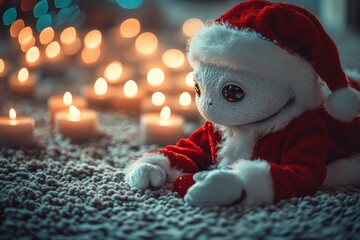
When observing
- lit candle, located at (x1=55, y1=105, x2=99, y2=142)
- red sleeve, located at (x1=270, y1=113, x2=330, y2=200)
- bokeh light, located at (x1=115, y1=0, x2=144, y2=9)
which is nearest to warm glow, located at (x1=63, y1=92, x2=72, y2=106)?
lit candle, located at (x1=55, y1=105, x2=99, y2=142)

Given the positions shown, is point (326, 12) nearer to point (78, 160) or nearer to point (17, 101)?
point (17, 101)

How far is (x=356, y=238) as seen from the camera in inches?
33.8

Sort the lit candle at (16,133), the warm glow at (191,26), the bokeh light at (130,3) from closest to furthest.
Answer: the lit candle at (16,133) < the warm glow at (191,26) < the bokeh light at (130,3)

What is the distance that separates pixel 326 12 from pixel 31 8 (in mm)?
1798

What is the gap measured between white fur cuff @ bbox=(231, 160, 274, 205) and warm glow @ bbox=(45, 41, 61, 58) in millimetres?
1508

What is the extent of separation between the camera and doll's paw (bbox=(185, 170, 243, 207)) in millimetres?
951

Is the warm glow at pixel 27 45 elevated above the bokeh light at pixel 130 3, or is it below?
below

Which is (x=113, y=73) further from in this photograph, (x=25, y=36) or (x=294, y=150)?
(x=294, y=150)

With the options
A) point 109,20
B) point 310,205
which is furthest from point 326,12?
point 310,205

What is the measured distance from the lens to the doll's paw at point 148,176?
43.1 inches

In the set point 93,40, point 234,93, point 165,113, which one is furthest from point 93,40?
point 234,93

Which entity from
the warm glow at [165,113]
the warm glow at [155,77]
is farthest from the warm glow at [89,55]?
the warm glow at [165,113]

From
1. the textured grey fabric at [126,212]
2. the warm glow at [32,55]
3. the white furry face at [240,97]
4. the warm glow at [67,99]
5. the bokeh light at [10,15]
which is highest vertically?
the bokeh light at [10,15]

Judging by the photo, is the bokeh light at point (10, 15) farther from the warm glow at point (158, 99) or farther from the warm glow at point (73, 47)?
the warm glow at point (158, 99)
